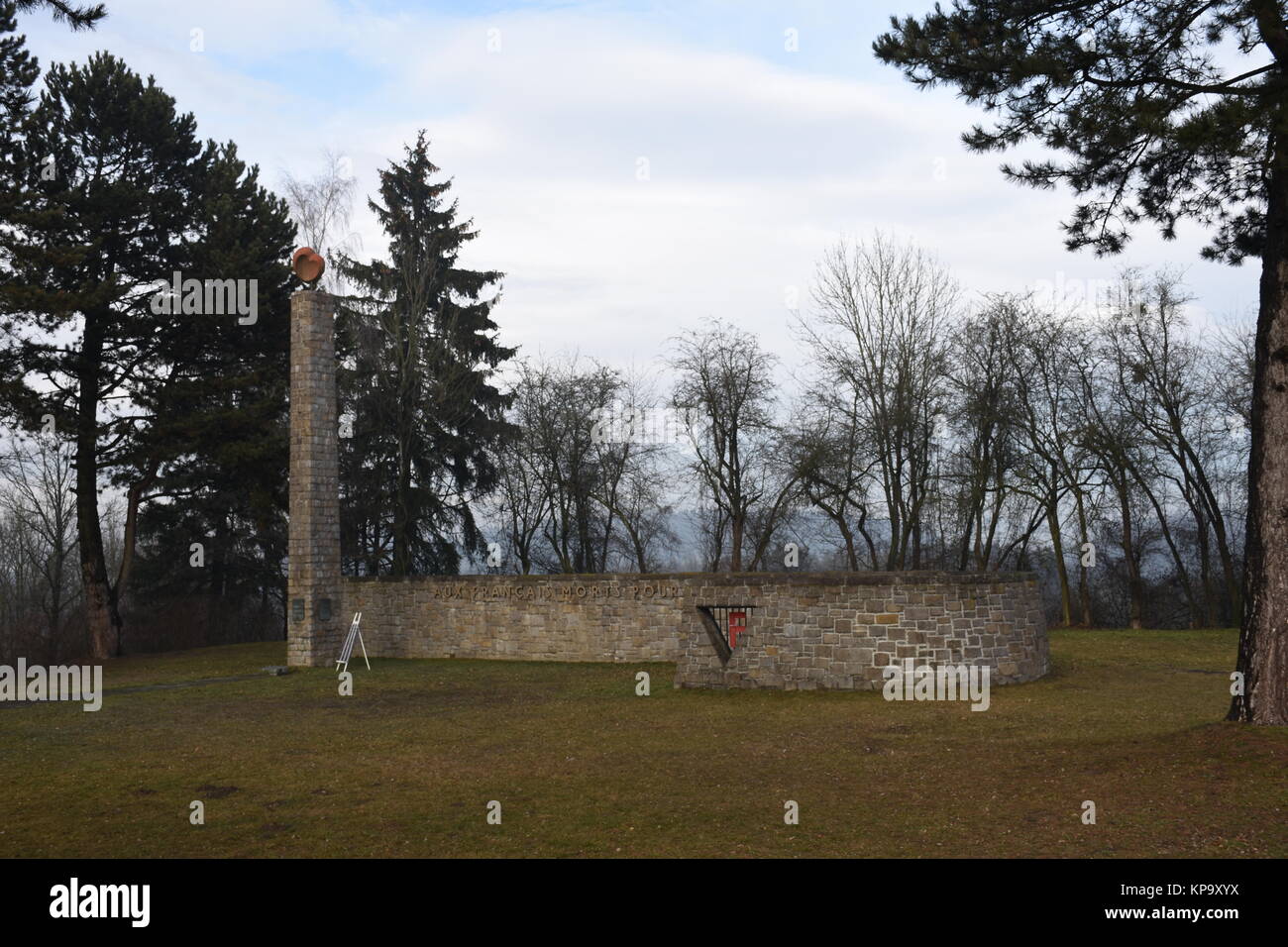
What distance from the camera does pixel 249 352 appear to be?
88.9 feet

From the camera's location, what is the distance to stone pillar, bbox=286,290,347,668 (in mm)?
21562

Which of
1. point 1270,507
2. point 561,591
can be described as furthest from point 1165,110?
point 561,591

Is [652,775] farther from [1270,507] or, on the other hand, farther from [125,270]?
[125,270]

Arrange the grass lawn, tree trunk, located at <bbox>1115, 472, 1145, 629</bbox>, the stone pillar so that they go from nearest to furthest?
→ the grass lawn < the stone pillar < tree trunk, located at <bbox>1115, 472, 1145, 629</bbox>

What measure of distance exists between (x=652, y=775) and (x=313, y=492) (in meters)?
13.9

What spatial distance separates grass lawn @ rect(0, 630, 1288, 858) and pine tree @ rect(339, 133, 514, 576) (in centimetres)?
1566

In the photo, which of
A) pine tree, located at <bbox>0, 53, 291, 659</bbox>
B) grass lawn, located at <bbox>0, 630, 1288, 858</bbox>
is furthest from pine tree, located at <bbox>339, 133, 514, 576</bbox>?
grass lawn, located at <bbox>0, 630, 1288, 858</bbox>

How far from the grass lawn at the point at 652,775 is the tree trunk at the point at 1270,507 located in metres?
0.45

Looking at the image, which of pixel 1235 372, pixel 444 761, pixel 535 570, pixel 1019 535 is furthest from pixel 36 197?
pixel 1235 372

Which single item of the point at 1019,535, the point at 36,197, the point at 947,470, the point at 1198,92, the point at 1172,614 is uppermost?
the point at 36,197

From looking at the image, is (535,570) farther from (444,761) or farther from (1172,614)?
(444,761)

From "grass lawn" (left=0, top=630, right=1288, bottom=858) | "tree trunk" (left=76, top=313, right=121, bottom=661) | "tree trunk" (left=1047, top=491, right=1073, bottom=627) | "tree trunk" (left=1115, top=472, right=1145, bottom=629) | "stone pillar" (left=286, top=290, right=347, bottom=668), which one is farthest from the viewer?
"tree trunk" (left=1047, top=491, right=1073, bottom=627)

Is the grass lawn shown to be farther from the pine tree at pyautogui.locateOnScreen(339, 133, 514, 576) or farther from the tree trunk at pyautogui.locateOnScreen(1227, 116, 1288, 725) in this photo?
the pine tree at pyautogui.locateOnScreen(339, 133, 514, 576)
